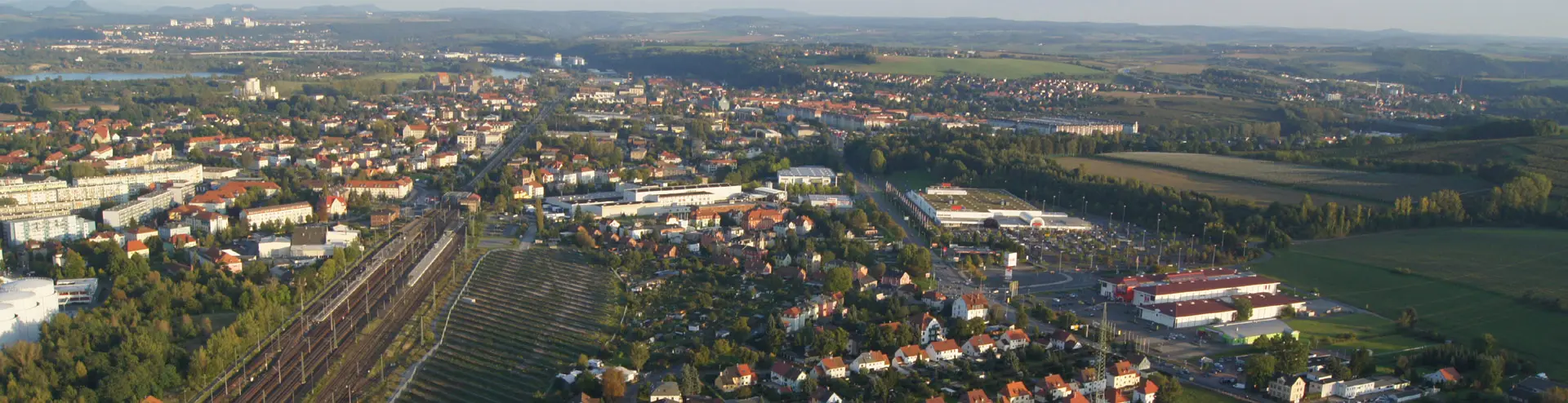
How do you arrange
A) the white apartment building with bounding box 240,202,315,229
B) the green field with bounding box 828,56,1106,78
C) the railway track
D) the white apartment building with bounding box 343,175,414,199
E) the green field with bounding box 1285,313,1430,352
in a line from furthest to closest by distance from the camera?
the green field with bounding box 828,56,1106,78 < the white apartment building with bounding box 343,175,414,199 < the white apartment building with bounding box 240,202,315,229 < the green field with bounding box 1285,313,1430,352 < the railway track

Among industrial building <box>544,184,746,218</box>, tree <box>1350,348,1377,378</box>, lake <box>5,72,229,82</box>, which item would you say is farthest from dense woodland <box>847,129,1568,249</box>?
lake <box>5,72,229,82</box>

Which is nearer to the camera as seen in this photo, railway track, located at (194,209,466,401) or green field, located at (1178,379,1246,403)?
green field, located at (1178,379,1246,403)

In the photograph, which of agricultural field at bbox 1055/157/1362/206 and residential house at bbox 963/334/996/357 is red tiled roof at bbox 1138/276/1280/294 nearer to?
residential house at bbox 963/334/996/357

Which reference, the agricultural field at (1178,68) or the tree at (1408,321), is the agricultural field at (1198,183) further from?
the agricultural field at (1178,68)

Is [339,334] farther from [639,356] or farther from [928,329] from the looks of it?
[928,329]

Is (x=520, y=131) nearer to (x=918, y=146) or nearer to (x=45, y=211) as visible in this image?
(x=918, y=146)

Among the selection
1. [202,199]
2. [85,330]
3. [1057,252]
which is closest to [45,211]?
[202,199]
